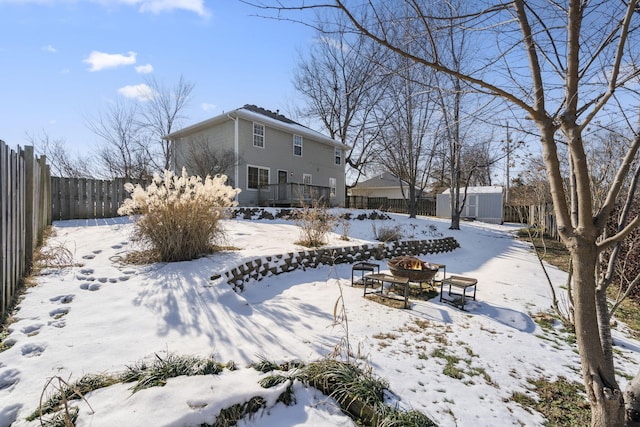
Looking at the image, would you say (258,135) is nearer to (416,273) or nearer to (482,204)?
(416,273)

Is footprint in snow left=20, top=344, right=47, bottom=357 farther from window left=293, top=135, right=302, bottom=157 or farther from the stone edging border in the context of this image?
window left=293, top=135, right=302, bottom=157

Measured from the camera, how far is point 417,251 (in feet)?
33.0

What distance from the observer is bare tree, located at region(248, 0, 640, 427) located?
150 cm

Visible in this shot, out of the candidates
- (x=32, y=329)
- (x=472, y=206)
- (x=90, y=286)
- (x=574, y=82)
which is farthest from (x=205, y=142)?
(x=472, y=206)

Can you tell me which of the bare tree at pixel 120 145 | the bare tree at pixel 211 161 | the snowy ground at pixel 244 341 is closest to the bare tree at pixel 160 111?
the bare tree at pixel 120 145

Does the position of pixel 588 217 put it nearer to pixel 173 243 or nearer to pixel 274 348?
pixel 274 348

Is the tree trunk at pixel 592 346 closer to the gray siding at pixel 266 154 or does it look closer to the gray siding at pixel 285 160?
the gray siding at pixel 266 154

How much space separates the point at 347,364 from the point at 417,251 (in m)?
8.19

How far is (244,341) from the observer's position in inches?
115

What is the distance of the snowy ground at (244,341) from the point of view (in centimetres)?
196

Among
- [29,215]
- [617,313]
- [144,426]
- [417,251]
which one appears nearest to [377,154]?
[417,251]

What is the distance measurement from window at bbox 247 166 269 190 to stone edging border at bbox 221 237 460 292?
941 cm

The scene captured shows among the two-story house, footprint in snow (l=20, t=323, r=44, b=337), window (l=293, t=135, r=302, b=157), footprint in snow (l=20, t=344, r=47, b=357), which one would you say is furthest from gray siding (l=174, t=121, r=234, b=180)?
footprint in snow (l=20, t=344, r=47, b=357)

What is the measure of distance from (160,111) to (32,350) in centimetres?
2246
